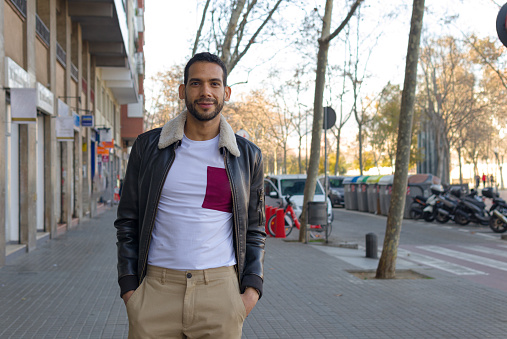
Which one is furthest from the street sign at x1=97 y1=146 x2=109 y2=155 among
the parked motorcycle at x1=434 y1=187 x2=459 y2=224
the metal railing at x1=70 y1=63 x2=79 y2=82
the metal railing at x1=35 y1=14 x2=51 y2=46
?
the parked motorcycle at x1=434 y1=187 x2=459 y2=224

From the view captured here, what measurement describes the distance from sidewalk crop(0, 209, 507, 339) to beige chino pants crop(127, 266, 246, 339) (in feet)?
10.7

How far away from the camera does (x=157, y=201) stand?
8.71 ft

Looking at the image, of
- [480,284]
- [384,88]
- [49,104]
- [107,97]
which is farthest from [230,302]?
[384,88]

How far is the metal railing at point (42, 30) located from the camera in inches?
566

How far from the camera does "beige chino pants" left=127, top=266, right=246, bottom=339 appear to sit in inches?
102

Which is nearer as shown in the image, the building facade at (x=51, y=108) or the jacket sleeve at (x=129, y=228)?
the jacket sleeve at (x=129, y=228)

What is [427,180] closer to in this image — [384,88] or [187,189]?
Answer: [384,88]

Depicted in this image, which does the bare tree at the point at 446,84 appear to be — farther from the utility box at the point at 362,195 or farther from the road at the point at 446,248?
the road at the point at 446,248

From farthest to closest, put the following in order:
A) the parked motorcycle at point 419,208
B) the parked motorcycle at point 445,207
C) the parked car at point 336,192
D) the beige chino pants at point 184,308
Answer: the parked car at point 336,192 → the parked motorcycle at point 419,208 → the parked motorcycle at point 445,207 → the beige chino pants at point 184,308

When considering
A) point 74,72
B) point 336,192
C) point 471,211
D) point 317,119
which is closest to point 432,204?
point 471,211

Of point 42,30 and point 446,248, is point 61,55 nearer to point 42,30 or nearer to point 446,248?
point 42,30

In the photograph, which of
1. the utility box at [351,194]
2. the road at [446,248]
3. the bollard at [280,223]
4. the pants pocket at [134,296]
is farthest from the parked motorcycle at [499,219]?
the pants pocket at [134,296]

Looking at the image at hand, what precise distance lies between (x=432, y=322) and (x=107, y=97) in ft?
91.8

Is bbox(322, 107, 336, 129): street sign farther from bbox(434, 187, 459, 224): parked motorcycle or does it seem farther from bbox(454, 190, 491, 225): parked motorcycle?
bbox(434, 187, 459, 224): parked motorcycle
